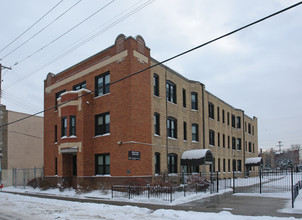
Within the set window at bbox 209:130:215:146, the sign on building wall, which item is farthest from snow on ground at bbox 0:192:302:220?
window at bbox 209:130:215:146

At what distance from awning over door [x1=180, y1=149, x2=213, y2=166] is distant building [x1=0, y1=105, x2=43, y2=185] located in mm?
20925

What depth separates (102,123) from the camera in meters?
25.5

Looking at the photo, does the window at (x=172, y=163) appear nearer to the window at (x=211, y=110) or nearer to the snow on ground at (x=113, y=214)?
the window at (x=211, y=110)

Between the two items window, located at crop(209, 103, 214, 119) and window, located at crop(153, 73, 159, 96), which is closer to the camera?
window, located at crop(153, 73, 159, 96)

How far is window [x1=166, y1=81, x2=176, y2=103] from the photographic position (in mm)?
28094

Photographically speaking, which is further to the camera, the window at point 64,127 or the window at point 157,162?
the window at point 64,127

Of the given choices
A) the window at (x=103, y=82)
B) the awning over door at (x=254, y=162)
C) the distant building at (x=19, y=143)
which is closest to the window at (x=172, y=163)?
the window at (x=103, y=82)

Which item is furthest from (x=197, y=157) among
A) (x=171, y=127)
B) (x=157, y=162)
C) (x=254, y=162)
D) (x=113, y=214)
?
(x=254, y=162)

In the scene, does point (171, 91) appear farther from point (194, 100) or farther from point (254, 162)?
point (254, 162)

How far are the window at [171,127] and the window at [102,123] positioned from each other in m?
5.86

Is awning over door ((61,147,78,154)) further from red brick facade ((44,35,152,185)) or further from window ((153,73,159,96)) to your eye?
window ((153,73,159,96))

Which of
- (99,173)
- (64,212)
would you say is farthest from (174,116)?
(64,212)

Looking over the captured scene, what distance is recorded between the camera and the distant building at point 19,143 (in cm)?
3453

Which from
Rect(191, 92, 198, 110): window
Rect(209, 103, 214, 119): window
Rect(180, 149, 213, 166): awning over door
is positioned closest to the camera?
Rect(180, 149, 213, 166): awning over door
